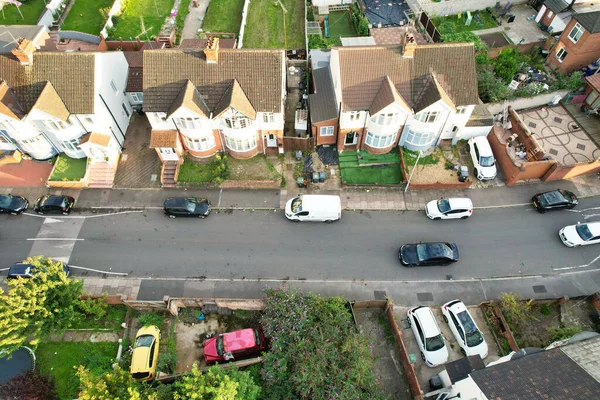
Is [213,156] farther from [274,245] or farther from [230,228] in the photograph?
[274,245]

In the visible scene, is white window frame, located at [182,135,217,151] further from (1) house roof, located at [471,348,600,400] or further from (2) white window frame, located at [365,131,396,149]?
(1) house roof, located at [471,348,600,400]

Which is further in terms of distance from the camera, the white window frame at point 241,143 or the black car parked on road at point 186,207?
the white window frame at point 241,143

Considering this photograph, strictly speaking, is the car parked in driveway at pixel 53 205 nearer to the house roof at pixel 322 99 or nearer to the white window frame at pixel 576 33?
the house roof at pixel 322 99

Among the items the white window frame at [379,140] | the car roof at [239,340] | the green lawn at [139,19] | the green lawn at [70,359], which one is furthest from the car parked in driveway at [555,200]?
the green lawn at [139,19]

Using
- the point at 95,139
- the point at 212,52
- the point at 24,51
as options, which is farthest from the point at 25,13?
the point at 212,52

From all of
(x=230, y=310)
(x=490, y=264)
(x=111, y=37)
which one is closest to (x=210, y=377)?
(x=230, y=310)

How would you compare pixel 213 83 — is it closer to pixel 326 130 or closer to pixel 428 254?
pixel 326 130
